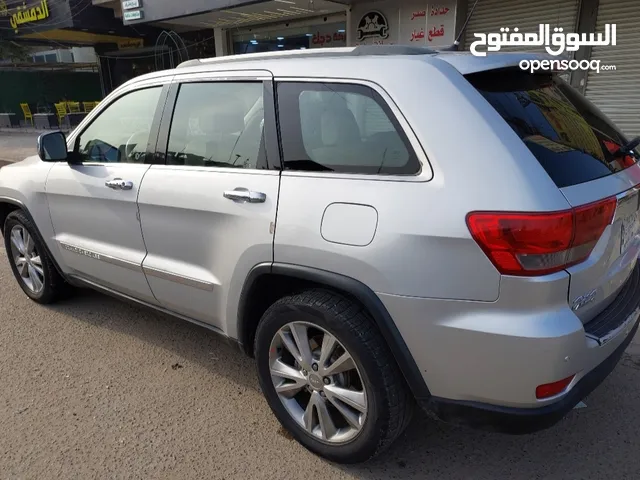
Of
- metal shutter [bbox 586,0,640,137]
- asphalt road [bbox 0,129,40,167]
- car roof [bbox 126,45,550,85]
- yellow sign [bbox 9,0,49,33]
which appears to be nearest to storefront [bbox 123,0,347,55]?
asphalt road [bbox 0,129,40,167]

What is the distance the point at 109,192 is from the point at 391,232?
2.05 metres

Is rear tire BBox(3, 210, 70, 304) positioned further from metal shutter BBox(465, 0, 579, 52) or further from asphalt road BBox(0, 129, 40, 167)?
asphalt road BBox(0, 129, 40, 167)

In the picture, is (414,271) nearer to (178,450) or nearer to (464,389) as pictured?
(464,389)

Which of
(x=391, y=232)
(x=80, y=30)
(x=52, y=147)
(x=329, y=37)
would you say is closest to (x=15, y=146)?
(x=80, y=30)

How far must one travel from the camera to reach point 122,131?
3316 millimetres

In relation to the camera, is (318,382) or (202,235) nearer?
Result: (318,382)

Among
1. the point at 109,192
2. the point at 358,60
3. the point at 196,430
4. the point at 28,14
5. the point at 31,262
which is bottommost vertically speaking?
the point at 196,430

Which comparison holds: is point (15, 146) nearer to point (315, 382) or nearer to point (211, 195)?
point (211, 195)

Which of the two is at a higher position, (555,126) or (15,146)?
(555,126)

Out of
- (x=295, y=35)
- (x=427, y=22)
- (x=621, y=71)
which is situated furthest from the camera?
(x=295, y=35)

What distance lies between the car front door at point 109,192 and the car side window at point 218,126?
21 centimetres

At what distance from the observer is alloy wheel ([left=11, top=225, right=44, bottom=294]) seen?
162 inches

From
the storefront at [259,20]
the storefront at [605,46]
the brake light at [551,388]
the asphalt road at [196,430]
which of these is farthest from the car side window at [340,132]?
the storefront at [259,20]

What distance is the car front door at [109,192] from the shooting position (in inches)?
121
